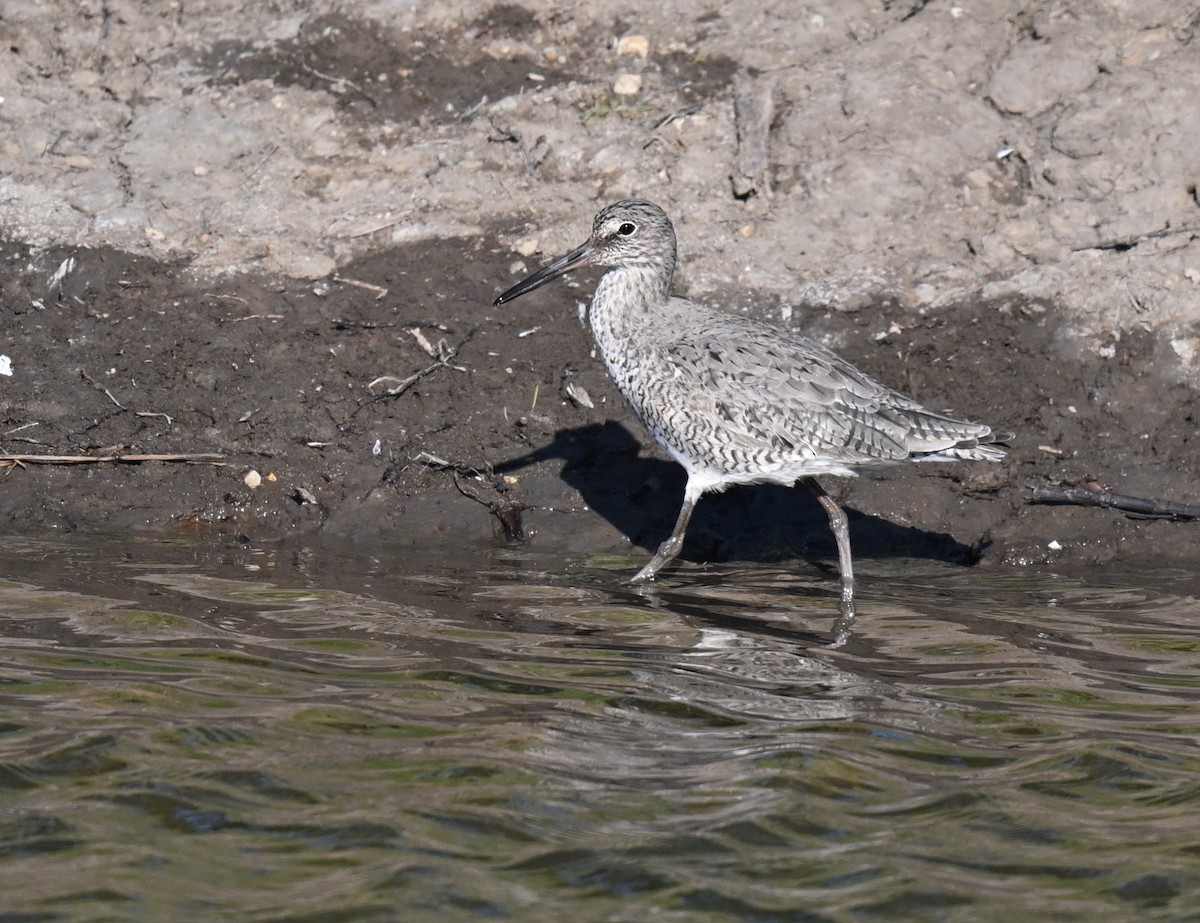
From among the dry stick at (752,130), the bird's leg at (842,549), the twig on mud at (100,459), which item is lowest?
the bird's leg at (842,549)

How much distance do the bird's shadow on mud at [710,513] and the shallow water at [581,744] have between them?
511 millimetres

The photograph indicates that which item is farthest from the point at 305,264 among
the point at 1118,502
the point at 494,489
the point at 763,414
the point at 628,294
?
the point at 1118,502

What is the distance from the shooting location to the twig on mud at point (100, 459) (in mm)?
8242

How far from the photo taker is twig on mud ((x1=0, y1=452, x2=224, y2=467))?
27.0 feet

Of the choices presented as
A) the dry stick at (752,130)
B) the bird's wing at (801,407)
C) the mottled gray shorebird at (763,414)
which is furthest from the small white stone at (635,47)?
the bird's wing at (801,407)

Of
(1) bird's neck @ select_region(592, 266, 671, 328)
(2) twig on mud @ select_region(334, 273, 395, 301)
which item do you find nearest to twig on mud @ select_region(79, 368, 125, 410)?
(2) twig on mud @ select_region(334, 273, 395, 301)

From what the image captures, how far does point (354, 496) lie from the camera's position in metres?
8.27

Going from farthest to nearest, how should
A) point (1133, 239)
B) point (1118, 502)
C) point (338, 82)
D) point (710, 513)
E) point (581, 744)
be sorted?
point (338, 82) → point (1133, 239) → point (710, 513) → point (1118, 502) → point (581, 744)

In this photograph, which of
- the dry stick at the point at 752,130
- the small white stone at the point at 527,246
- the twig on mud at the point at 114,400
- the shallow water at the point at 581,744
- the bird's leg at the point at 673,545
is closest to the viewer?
the shallow water at the point at 581,744

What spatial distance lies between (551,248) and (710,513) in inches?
82.6

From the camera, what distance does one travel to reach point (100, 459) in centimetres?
828

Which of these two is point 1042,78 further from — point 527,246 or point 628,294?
point 628,294

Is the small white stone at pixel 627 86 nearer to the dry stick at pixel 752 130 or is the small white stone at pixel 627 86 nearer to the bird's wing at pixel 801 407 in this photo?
the dry stick at pixel 752 130

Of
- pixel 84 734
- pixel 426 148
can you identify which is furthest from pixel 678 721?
pixel 426 148
